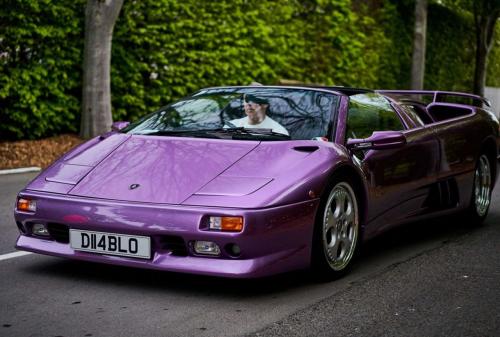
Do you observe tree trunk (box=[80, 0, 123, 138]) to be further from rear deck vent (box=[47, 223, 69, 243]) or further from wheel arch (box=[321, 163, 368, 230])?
rear deck vent (box=[47, 223, 69, 243])

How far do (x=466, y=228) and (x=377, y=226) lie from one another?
2112 mm

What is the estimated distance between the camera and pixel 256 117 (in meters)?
6.24

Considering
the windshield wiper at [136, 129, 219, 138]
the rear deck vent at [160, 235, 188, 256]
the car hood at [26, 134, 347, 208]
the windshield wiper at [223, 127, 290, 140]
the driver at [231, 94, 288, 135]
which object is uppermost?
the driver at [231, 94, 288, 135]

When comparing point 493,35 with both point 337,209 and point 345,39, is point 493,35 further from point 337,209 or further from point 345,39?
point 337,209

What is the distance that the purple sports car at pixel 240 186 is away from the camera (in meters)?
4.99

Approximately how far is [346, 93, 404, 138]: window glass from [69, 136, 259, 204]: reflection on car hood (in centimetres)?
100

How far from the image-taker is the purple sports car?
4992mm

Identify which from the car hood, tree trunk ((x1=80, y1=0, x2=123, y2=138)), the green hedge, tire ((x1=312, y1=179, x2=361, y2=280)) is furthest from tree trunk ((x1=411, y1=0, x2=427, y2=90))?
the car hood

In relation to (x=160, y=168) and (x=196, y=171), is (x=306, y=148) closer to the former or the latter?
(x=196, y=171)

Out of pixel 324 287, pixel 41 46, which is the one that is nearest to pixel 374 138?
pixel 324 287

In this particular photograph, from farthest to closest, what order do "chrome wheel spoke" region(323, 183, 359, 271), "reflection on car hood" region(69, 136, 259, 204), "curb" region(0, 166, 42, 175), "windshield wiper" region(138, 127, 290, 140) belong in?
"curb" region(0, 166, 42, 175) < "windshield wiper" region(138, 127, 290, 140) < "chrome wheel spoke" region(323, 183, 359, 271) < "reflection on car hood" region(69, 136, 259, 204)

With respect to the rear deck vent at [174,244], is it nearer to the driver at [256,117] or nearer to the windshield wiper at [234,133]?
the windshield wiper at [234,133]

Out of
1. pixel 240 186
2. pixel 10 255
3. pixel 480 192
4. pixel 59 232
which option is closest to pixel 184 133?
pixel 240 186

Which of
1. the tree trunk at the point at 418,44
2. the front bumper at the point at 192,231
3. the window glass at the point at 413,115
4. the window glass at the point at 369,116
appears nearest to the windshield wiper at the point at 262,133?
the window glass at the point at 369,116
